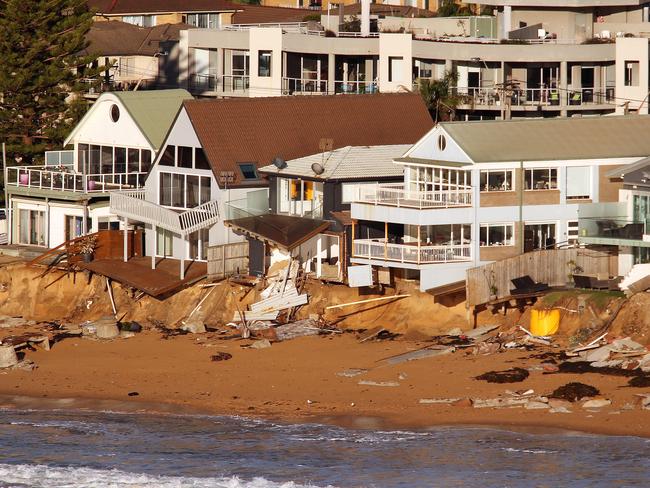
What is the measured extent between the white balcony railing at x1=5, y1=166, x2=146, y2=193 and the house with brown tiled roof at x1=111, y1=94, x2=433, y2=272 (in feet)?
6.52

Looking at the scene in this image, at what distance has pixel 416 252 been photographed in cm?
5500

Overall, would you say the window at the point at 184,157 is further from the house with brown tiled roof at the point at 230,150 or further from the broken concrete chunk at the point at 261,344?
the broken concrete chunk at the point at 261,344

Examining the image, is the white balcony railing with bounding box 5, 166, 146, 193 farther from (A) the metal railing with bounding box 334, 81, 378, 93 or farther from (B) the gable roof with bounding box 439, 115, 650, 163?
(A) the metal railing with bounding box 334, 81, 378, 93

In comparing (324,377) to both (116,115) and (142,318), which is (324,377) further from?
(116,115)

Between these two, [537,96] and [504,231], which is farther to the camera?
[537,96]

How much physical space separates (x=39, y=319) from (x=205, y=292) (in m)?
6.48

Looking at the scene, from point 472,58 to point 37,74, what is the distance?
18.9m

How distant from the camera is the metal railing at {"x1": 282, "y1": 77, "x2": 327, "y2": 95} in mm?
83875

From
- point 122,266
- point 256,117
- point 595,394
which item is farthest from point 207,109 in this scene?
point 595,394

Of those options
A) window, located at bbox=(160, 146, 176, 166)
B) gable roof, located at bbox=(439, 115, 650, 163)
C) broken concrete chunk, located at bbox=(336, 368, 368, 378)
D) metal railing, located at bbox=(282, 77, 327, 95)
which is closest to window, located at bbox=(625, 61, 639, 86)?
metal railing, located at bbox=(282, 77, 327, 95)

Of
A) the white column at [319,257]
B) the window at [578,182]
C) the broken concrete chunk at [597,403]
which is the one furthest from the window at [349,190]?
the broken concrete chunk at [597,403]

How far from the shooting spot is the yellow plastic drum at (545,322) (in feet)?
174

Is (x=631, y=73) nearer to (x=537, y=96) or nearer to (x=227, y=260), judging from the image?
(x=537, y=96)

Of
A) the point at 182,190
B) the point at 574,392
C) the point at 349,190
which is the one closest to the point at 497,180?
the point at 349,190
